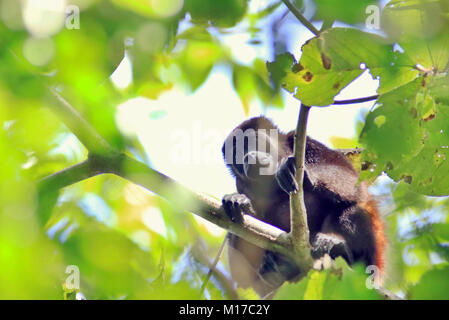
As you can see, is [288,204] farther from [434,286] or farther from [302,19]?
[434,286]

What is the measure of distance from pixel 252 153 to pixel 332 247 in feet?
4.23

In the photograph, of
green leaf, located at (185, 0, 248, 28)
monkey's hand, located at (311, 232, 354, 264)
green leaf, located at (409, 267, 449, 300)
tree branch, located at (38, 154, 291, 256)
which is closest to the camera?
green leaf, located at (409, 267, 449, 300)

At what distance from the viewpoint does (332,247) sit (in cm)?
408

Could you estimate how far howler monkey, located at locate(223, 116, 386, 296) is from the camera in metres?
4.43

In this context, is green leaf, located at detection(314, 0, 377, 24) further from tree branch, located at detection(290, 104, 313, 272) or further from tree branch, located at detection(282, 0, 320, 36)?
tree branch, located at detection(290, 104, 313, 272)

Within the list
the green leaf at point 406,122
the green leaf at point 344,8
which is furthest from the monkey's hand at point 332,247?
the green leaf at point 344,8

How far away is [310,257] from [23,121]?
2028 mm

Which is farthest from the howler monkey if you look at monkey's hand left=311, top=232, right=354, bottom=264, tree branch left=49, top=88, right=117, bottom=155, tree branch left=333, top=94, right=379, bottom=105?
tree branch left=333, top=94, right=379, bottom=105

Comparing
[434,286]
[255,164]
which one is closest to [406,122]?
[434,286]

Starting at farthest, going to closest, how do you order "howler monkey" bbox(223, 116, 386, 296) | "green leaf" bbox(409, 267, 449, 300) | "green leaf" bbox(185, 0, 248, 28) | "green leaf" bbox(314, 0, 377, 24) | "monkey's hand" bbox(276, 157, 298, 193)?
"howler monkey" bbox(223, 116, 386, 296), "monkey's hand" bbox(276, 157, 298, 193), "green leaf" bbox(185, 0, 248, 28), "green leaf" bbox(314, 0, 377, 24), "green leaf" bbox(409, 267, 449, 300)

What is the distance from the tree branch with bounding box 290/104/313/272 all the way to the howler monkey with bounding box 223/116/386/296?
285 millimetres

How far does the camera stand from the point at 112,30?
8.49ft

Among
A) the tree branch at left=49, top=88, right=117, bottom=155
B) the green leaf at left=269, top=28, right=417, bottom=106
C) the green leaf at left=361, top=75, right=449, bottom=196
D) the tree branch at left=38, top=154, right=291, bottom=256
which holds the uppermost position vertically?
the green leaf at left=269, top=28, right=417, bottom=106
